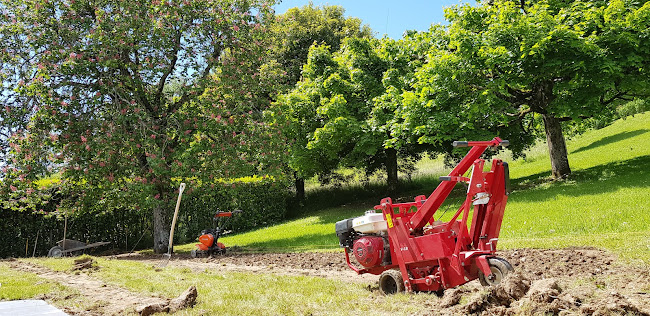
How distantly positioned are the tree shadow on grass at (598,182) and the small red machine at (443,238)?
1039cm

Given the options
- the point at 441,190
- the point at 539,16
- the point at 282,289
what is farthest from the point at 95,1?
the point at 539,16

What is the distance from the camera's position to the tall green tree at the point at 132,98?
43.3 feet

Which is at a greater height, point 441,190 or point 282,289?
point 441,190

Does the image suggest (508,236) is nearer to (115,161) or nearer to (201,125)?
(201,125)

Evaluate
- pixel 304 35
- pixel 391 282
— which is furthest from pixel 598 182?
pixel 304 35

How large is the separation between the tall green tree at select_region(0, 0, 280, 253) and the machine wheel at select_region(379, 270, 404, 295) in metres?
8.78

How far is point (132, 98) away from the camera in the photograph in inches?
567

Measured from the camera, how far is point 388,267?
630cm

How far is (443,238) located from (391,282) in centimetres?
110

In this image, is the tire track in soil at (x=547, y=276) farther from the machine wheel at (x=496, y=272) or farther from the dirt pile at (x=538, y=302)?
the machine wheel at (x=496, y=272)

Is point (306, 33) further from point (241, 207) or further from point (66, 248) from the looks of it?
point (66, 248)

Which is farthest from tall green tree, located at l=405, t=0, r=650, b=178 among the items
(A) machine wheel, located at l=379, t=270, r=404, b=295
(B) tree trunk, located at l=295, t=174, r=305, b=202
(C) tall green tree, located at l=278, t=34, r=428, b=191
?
(A) machine wheel, located at l=379, t=270, r=404, b=295

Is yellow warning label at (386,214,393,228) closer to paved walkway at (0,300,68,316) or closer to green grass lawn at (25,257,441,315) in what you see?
green grass lawn at (25,257,441,315)

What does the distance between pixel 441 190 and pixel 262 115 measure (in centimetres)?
1062
